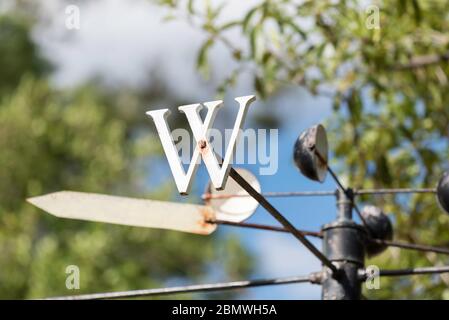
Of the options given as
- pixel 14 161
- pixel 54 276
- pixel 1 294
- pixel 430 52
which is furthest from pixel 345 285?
pixel 14 161

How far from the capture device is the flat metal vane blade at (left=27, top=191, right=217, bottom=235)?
5.05 feet

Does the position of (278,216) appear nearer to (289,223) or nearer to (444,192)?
(289,223)

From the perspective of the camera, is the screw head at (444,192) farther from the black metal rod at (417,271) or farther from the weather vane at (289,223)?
the black metal rod at (417,271)

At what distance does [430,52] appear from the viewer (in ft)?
9.85

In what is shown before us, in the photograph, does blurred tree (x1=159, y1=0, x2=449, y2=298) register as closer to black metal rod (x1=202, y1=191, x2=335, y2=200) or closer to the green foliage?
black metal rod (x1=202, y1=191, x2=335, y2=200)

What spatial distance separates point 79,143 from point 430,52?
28.6 feet

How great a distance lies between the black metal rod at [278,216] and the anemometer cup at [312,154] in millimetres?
179

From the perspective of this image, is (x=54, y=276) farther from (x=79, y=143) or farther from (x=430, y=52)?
(x=430, y=52)

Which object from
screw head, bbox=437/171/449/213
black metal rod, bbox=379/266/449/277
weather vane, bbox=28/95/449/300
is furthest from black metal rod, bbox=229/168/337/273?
screw head, bbox=437/171/449/213

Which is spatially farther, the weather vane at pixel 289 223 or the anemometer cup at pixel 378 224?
the anemometer cup at pixel 378 224

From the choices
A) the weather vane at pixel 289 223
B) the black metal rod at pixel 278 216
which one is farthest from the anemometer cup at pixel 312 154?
the black metal rod at pixel 278 216

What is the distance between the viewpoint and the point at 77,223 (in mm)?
10734

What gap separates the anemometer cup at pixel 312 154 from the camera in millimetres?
1535

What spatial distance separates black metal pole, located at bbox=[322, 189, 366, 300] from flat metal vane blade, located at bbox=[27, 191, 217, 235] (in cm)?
26
